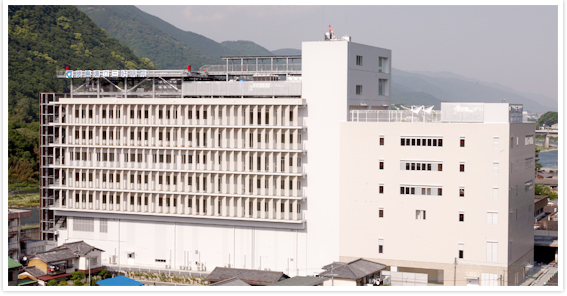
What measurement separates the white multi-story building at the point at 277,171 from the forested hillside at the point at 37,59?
7209 centimetres

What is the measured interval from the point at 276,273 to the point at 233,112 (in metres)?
12.8

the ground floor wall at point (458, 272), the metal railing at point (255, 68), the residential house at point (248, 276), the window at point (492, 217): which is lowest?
the residential house at point (248, 276)

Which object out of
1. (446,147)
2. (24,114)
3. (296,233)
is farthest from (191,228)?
(24,114)

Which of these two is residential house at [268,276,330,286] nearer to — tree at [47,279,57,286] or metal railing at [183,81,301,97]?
metal railing at [183,81,301,97]

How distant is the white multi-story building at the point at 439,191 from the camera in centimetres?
4981

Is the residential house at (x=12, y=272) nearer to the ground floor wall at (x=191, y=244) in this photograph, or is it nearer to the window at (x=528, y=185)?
the ground floor wall at (x=191, y=244)

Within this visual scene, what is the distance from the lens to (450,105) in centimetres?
5147

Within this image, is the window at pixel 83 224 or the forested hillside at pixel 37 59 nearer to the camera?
the window at pixel 83 224

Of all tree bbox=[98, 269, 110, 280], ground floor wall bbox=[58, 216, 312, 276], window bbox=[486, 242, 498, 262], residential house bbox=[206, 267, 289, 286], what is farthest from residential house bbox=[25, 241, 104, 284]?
window bbox=[486, 242, 498, 262]

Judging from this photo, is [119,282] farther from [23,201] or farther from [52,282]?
[23,201]

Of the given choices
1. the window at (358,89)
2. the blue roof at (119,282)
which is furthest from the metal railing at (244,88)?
the blue roof at (119,282)

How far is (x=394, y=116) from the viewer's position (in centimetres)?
5316

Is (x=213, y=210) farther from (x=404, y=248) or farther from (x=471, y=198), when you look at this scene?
(x=471, y=198)

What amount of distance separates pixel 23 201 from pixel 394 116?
271ft
